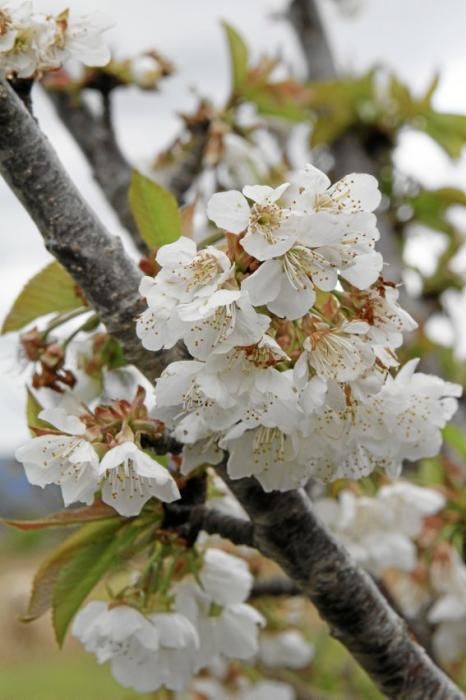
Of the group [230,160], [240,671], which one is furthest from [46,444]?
[240,671]

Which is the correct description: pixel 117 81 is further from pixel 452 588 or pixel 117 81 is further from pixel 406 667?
pixel 406 667

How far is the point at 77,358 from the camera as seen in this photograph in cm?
92

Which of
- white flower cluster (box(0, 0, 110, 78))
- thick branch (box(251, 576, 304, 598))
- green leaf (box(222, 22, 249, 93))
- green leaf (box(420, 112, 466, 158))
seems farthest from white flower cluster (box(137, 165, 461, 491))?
green leaf (box(420, 112, 466, 158))

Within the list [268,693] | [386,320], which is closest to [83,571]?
[386,320]

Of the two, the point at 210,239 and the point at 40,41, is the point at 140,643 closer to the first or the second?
the point at 210,239

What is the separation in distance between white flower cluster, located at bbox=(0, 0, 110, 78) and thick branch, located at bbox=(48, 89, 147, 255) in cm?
94

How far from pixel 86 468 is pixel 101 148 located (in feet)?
4.28

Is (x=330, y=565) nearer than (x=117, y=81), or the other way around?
(x=330, y=565)

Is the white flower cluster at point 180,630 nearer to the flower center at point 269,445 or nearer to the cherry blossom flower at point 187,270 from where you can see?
the flower center at point 269,445

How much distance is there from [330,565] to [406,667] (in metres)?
0.13

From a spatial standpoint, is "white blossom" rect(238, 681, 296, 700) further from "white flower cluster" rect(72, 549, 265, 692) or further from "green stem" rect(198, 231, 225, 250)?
"green stem" rect(198, 231, 225, 250)

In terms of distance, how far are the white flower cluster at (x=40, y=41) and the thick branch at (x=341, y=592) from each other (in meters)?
0.37

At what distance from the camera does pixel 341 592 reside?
0.78 meters

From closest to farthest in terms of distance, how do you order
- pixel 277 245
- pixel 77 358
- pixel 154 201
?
pixel 277 245 < pixel 154 201 < pixel 77 358
